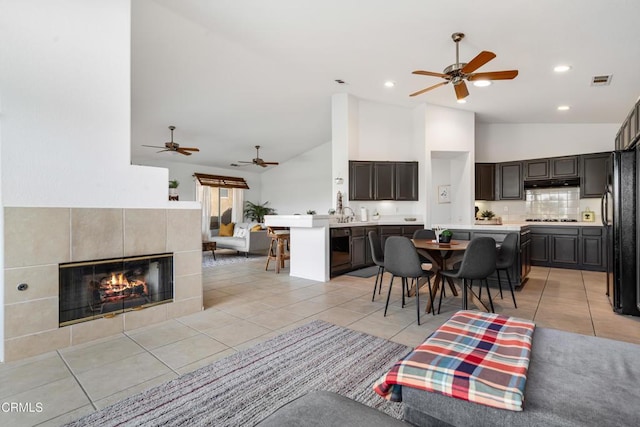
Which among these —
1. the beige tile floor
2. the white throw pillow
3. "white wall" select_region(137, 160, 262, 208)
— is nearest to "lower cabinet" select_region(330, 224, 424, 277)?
the beige tile floor

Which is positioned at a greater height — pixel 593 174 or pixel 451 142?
pixel 451 142

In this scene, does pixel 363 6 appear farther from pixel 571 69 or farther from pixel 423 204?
pixel 423 204

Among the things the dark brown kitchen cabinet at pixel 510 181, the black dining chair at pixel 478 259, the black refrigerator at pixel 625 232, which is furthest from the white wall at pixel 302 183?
the black refrigerator at pixel 625 232

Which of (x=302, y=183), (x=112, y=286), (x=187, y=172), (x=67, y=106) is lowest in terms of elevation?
(x=112, y=286)

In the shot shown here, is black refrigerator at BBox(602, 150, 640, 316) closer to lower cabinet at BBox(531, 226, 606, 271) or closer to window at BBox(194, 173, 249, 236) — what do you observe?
lower cabinet at BBox(531, 226, 606, 271)

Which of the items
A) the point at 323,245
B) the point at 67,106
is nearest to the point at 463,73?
the point at 323,245

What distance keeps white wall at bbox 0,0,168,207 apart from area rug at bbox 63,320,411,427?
1712 mm

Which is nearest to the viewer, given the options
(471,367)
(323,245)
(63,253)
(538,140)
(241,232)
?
(471,367)

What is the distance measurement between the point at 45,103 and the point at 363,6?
3035 millimetres

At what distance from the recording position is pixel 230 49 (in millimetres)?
4754

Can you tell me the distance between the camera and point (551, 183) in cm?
655

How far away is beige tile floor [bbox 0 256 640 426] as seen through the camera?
6.29ft

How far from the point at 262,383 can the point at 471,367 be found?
1.30 metres

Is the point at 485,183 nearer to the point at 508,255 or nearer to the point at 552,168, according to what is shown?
the point at 552,168
